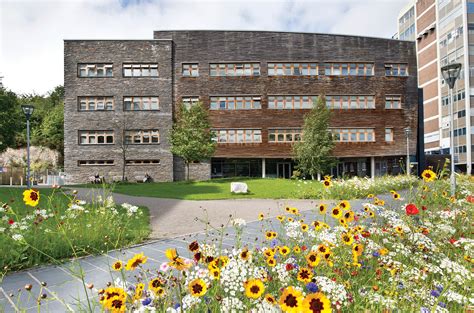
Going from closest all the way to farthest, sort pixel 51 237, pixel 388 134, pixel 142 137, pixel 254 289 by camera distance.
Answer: pixel 254 289, pixel 51 237, pixel 142 137, pixel 388 134

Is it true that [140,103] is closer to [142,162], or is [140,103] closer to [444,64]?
[142,162]

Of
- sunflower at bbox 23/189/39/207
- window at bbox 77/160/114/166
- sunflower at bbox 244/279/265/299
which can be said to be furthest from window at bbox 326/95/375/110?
sunflower at bbox 244/279/265/299

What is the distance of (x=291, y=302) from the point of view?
132 cm

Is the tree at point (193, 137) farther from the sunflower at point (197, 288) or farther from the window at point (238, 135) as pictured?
the sunflower at point (197, 288)

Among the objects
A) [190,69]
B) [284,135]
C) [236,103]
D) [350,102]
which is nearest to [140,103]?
[190,69]

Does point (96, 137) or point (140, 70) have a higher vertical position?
point (140, 70)

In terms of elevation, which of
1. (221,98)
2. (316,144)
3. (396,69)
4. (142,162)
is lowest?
(142,162)

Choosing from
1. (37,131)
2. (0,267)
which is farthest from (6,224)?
(37,131)

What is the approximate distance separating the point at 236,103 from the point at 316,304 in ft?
95.1

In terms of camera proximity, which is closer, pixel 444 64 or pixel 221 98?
pixel 221 98

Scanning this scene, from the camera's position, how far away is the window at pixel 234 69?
97.3 ft

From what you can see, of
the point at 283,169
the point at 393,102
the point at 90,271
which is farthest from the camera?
the point at 393,102

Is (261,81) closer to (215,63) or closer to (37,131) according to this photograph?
(215,63)

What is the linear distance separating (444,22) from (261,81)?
38.1m
